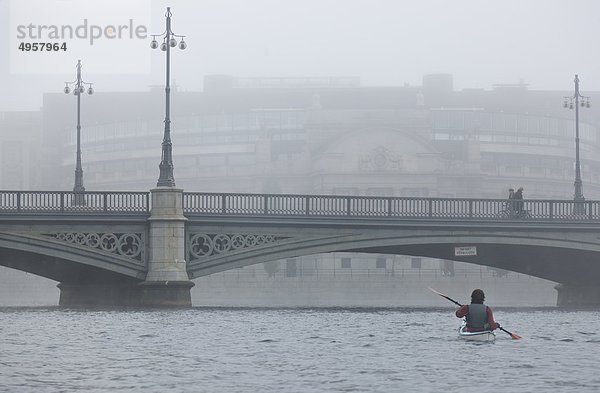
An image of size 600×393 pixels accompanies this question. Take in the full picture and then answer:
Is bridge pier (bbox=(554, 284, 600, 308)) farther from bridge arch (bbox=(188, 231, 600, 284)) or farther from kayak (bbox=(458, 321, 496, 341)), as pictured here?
kayak (bbox=(458, 321, 496, 341))

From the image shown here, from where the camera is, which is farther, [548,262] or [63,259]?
[548,262]

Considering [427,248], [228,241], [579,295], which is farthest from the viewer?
[579,295]

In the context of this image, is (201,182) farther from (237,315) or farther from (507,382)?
(507,382)

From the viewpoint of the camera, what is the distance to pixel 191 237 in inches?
2493

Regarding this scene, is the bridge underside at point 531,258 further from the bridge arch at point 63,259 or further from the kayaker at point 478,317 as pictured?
the kayaker at point 478,317

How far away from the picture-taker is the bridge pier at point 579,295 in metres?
75.1

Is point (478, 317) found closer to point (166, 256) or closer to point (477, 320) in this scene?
point (477, 320)

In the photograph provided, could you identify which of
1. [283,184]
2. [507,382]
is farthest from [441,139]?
[507,382]

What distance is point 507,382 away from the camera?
3084cm

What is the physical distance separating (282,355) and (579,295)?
137ft

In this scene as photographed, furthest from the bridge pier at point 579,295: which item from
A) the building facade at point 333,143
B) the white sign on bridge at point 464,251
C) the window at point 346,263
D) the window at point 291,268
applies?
the window at point 346,263

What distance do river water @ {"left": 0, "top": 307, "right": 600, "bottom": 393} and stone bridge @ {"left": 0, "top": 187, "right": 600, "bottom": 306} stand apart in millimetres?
6048

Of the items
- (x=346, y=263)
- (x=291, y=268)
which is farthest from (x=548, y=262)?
(x=346, y=263)

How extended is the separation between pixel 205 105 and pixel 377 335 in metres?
137
